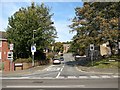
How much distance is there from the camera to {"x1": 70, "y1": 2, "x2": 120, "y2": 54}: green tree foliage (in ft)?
146

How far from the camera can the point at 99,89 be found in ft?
57.9

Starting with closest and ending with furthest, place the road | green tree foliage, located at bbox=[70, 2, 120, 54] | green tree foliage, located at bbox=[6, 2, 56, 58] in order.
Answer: the road < green tree foliage, located at bbox=[70, 2, 120, 54] < green tree foliage, located at bbox=[6, 2, 56, 58]

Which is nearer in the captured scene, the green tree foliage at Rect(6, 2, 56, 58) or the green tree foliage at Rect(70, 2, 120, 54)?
the green tree foliage at Rect(70, 2, 120, 54)

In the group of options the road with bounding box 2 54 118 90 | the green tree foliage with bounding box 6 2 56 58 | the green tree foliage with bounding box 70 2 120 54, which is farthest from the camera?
the green tree foliage with bounding box 6 2 56 58

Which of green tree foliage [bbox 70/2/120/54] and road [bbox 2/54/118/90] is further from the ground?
green tree foliage [bbox 70/2/120/54]

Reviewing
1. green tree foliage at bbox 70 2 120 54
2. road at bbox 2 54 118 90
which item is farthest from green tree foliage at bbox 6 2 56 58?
road at bbox 2 54 118 90

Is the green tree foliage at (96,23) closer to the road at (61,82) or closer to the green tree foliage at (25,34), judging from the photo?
the green tree foliage at (25,34)

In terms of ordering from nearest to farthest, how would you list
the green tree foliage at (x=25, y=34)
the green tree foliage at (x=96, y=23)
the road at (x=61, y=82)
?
the road at (x=61, y=82), the green tree foliage at (x=96, y=23), the green tree foliage at (x=25, y=34)

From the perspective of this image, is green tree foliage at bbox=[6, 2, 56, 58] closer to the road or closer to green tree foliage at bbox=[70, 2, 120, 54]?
green tree foliage at bbox=[70, 2, 120, 54]

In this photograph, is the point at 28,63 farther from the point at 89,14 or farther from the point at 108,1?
the point at 108,1

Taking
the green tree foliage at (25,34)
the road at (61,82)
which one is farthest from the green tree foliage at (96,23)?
the road at (61,82)

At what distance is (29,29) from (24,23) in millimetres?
1631

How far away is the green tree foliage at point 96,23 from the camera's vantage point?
44.5 m

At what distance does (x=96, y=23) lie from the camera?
154 feet
